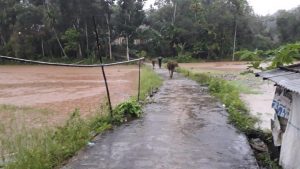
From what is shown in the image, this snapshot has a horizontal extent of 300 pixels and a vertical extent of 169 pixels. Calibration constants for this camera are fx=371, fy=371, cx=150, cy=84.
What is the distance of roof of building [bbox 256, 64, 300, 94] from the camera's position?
4.60 metres

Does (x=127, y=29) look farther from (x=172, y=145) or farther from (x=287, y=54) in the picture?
(x=287, y=54)

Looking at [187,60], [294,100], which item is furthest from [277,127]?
[187,60]

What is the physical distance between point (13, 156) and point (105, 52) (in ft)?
141

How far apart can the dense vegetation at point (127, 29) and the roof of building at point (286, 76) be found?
39.8 meters

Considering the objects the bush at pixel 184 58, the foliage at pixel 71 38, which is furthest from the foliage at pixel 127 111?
the foliage at pixel 71 38

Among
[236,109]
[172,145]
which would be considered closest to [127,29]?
[236,109]

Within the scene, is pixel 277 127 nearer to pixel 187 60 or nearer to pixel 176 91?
pixel 176 91

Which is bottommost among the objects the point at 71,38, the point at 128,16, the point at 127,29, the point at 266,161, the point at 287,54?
the point at 266,161

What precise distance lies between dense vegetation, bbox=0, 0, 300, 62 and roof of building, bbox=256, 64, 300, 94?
131 feet

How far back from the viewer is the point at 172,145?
659 centimetres

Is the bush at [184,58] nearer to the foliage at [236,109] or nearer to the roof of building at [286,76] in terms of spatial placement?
the foliage at [236,109]

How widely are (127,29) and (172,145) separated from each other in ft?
134

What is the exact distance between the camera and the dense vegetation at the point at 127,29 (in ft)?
152

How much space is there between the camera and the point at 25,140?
611cm
